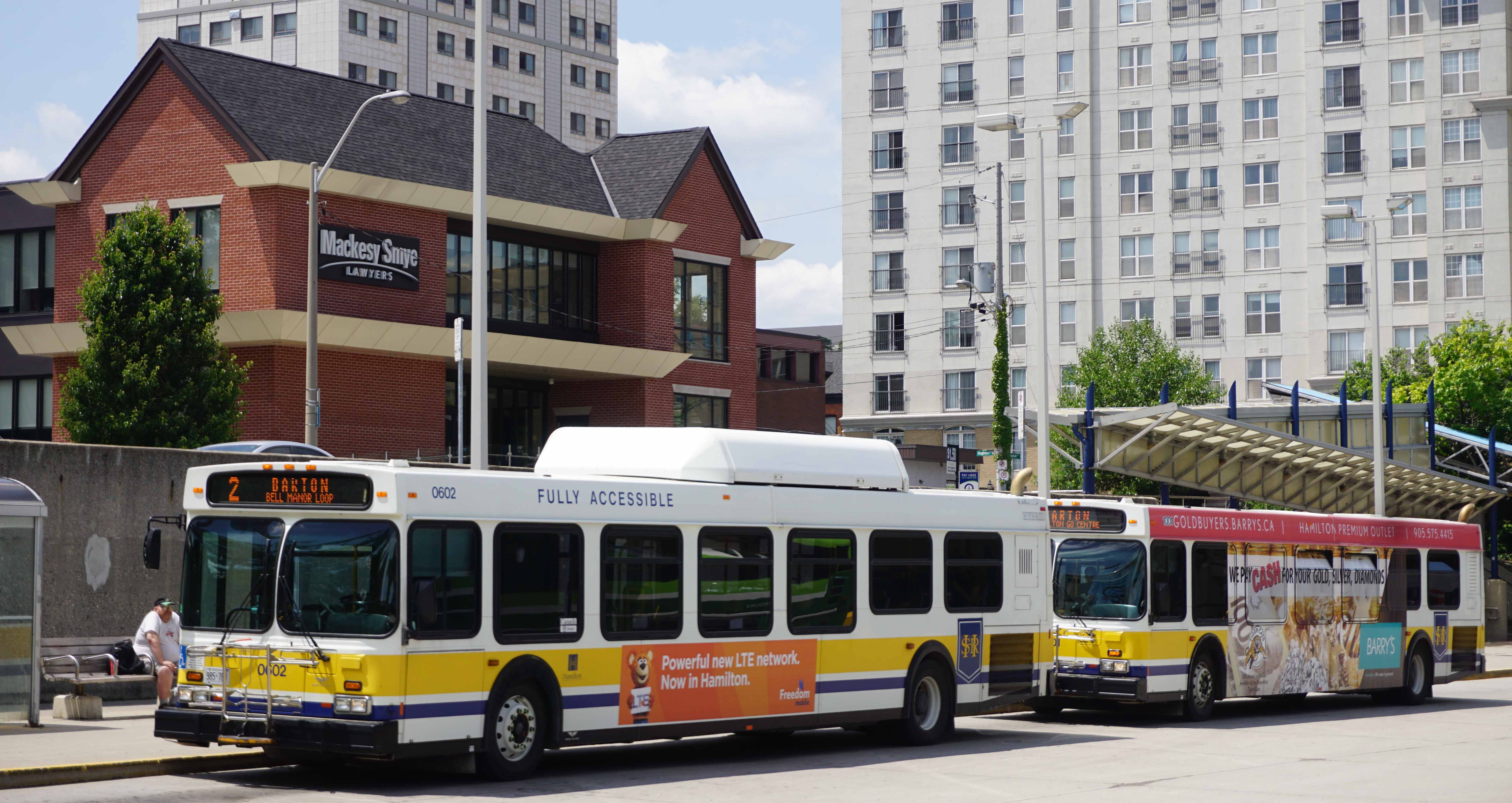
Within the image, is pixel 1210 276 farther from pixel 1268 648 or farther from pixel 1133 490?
pixel 1268 648

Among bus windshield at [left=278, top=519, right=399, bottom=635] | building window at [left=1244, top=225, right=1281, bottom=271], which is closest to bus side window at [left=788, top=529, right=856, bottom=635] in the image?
bus windshield at [left=278, top=519, right=399, bottom=635]

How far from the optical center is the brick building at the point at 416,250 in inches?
1389

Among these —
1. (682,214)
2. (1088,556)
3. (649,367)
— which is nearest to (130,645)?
(1088,556)

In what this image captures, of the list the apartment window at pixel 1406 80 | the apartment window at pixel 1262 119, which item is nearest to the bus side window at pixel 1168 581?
the apartment window at pixel 1406 80

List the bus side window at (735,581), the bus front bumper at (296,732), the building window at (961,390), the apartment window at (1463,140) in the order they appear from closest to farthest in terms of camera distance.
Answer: the bus front bumper at (296,732), the bus side window at (735,581), the apartment window at (1463,140), the building window at (961,390)

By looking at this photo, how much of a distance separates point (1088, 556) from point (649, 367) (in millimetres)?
23018

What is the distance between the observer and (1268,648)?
22578 mm

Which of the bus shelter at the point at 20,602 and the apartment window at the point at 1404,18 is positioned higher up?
the apartment window at the point at 1404,18

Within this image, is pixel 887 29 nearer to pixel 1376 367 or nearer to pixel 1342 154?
pixel 1342 154

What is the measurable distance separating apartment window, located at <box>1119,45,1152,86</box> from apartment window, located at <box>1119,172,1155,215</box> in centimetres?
430

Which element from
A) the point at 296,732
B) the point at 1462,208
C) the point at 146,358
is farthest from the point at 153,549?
the point at 1462,208

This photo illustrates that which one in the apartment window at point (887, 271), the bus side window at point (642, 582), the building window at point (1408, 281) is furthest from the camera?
the apartment window at point (887, 271)

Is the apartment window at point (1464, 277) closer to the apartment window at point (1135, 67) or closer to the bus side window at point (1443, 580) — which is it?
the apartment window at point (1135, 67)

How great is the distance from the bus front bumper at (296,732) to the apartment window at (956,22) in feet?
235
